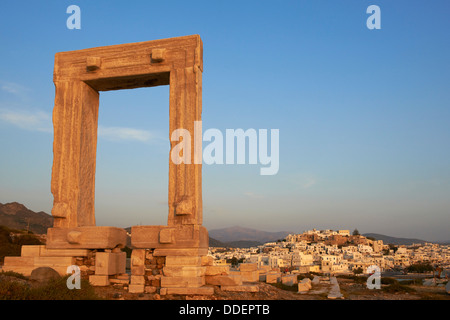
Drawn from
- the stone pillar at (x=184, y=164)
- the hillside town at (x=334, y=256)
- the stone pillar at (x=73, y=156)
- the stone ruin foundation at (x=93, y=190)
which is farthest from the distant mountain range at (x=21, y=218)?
the stone pillar at (x=184, y=164)

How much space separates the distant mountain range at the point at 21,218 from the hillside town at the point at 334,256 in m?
23.1

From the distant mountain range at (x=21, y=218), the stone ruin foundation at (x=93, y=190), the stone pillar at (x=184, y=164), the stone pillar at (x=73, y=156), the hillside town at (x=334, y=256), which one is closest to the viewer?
the stone ruin foundation at (x=93, y=190)

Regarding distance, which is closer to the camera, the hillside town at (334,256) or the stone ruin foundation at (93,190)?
the stone ruin foundation at (93,190)

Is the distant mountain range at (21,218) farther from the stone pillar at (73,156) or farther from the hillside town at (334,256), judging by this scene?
the stone pillar at (73,156)

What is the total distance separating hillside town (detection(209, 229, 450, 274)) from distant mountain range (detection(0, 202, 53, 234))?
23.1 metres

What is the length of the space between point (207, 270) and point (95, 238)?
2712mm

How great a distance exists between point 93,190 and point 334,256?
5891cm

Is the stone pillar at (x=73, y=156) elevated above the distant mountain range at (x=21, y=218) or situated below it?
above

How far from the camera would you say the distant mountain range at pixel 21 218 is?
5074 centimetres

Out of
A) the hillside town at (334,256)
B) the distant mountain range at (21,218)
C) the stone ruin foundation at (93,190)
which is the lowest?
the hillside town at (334,256)

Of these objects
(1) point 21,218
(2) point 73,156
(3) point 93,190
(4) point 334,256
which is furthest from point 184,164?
(4) point 334,256
